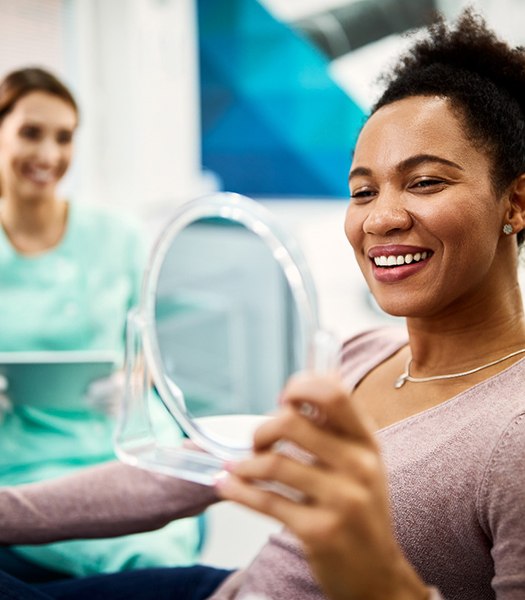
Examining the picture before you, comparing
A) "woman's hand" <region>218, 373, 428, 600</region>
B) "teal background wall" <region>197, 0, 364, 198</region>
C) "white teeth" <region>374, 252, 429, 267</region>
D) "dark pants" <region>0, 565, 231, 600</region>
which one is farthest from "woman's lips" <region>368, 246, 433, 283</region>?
"teal background wall" <region>197, 0, 364, 198</region>

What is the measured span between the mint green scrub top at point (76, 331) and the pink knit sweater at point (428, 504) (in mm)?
286

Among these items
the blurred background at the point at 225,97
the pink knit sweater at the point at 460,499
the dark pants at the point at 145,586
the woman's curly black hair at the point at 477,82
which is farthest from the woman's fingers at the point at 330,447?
the blurred background at the point at 225,97

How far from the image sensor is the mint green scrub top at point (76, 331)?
1.23 m

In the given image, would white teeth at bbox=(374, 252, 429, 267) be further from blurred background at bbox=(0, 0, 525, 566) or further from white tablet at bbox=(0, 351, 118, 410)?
blurred background at bbox=(0, 0, 525, 566)

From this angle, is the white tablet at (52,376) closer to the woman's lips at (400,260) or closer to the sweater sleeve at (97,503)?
the sweater sleeve at (97,503)

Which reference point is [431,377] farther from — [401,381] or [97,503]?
[97,503]

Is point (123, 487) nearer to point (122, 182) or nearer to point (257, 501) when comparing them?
point (257, 501)

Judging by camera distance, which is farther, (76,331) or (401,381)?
(76,331)

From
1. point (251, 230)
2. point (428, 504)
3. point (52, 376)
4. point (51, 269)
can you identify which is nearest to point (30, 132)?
point (51, 269)

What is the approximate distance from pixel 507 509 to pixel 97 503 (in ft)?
1.77

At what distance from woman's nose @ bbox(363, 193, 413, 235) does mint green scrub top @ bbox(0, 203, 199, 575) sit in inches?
29.4

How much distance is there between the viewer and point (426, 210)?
770mm

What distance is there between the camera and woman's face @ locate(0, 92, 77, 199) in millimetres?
1646

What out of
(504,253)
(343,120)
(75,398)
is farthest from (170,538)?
(343,120)
